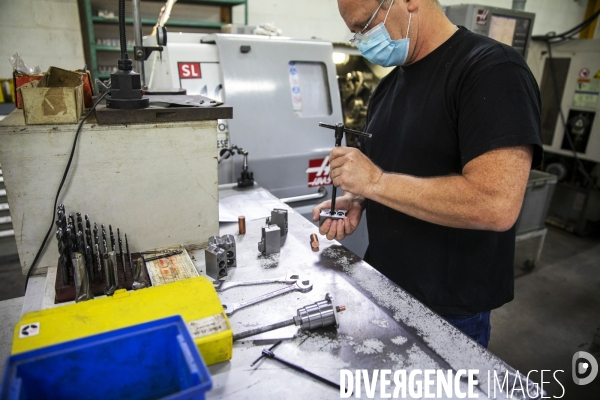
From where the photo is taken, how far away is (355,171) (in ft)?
2.72

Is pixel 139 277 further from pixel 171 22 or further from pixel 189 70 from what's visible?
pixel 171 22

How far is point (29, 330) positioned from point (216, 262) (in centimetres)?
34

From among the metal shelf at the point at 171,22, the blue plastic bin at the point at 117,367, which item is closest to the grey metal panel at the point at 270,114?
the blue plastic bin at the point at 117,367

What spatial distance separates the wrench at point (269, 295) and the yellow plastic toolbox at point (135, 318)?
66mm

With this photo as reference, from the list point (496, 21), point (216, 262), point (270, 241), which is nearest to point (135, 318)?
point (216, 262)

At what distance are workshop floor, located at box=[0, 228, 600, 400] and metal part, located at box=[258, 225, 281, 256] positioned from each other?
56.7 inches

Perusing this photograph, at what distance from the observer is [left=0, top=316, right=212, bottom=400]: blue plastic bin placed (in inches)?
18.0

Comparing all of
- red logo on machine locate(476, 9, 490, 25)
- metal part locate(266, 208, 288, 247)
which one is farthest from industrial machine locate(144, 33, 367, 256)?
red logo on machine locate(476, 9, 490, 25)

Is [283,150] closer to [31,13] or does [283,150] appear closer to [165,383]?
[165,383]

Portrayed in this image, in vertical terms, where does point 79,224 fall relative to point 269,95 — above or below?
below

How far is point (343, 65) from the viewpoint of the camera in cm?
292

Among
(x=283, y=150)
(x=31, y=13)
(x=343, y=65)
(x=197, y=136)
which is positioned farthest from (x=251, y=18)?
(x=197, y=136)

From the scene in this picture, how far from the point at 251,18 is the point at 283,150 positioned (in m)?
1.99

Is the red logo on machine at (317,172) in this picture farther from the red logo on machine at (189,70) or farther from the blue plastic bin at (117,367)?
the blue plastic bin at (117,367)
